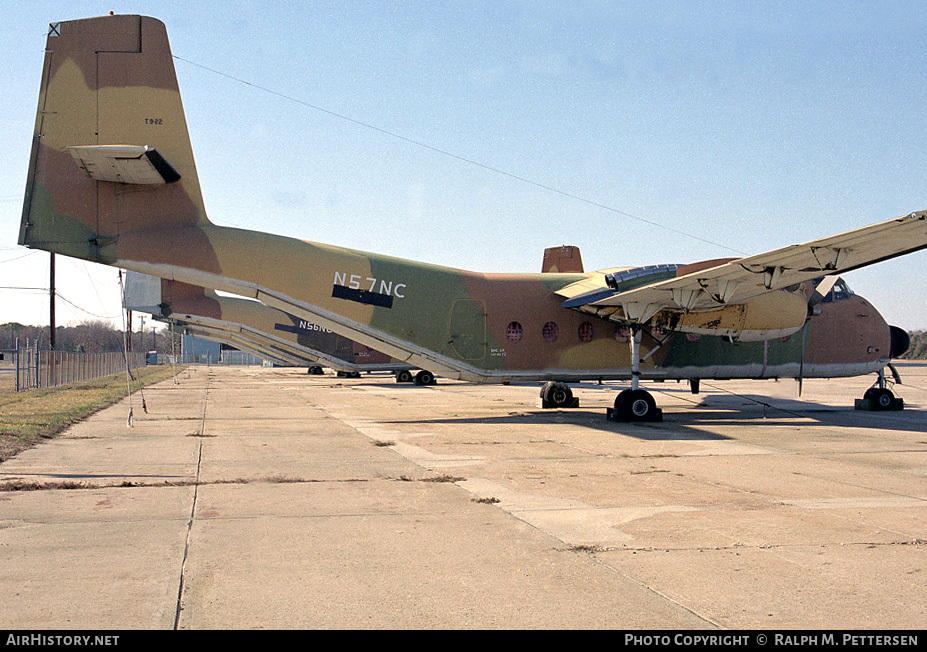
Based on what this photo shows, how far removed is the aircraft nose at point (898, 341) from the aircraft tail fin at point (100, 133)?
17.9 meters

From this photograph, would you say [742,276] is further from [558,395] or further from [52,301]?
[52,301]

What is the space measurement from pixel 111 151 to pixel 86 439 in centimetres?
530

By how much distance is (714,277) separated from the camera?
47.3ft

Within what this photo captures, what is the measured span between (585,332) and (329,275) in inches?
241

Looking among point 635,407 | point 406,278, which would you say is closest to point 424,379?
point 406,278

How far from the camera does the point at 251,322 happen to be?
3784 cm

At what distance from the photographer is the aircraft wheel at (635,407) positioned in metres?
16.0

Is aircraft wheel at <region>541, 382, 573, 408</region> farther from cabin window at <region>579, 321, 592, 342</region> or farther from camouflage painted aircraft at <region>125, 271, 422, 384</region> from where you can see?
camouflage painted aircraft at <region>125, 271, 422, 384</region>

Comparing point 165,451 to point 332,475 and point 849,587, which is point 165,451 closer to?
point 332,475

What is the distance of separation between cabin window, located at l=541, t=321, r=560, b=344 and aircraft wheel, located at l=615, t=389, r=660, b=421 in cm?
223

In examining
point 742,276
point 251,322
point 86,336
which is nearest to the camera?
point 742,276

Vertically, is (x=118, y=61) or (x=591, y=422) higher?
(x=118, y=61)
